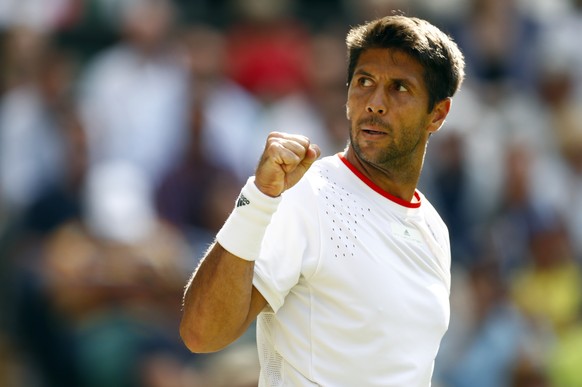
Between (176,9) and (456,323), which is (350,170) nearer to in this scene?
(456,323)

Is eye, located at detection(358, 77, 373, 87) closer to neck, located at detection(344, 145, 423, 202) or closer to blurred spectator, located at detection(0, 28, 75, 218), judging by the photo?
neck, located at detection(344, 145, 423, 202)

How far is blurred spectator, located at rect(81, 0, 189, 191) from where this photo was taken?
7.98 m

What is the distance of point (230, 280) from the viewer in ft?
10.4

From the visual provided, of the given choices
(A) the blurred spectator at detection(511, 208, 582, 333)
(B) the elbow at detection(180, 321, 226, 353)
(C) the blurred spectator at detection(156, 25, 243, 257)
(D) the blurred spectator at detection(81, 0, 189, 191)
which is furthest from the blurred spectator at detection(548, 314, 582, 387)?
(B) the elbow at detection(180, 321, 226, 353)

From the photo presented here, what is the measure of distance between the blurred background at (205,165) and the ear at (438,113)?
2.31 metres

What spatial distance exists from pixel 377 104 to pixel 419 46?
0.24m

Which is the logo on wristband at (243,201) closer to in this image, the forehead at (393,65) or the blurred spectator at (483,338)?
the forehead at (393,65)

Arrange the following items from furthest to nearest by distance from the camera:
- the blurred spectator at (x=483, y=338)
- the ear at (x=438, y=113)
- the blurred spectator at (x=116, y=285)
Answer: the blurred spectator at (x=483, y=338), the blurred spectator at (x=116, y=285), the ear at (x=438, y=113)

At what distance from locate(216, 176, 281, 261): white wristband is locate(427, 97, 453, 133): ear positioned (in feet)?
2.74

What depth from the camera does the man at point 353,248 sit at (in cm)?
321

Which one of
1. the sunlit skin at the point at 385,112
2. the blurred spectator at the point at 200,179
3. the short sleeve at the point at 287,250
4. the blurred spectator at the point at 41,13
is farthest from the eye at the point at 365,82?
the blurred spectator at the point at 41,13

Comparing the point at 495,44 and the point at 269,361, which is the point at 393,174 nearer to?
the point at 269,361

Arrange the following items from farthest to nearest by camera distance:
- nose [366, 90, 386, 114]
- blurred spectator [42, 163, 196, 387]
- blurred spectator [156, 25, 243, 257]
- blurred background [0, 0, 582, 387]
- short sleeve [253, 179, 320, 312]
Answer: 1. blurred spectator [156, 25, 243, 257]
2. blurred background [0, 0, 582, 387]
3. blurred spectator [42, 163, 196, 387]
4. nose [366, 90, 386, 114]
5. short sleeve [253, 179, 320, 312]

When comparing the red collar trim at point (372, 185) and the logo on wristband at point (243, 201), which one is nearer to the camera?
the logo on wristband at point (243, 201)
